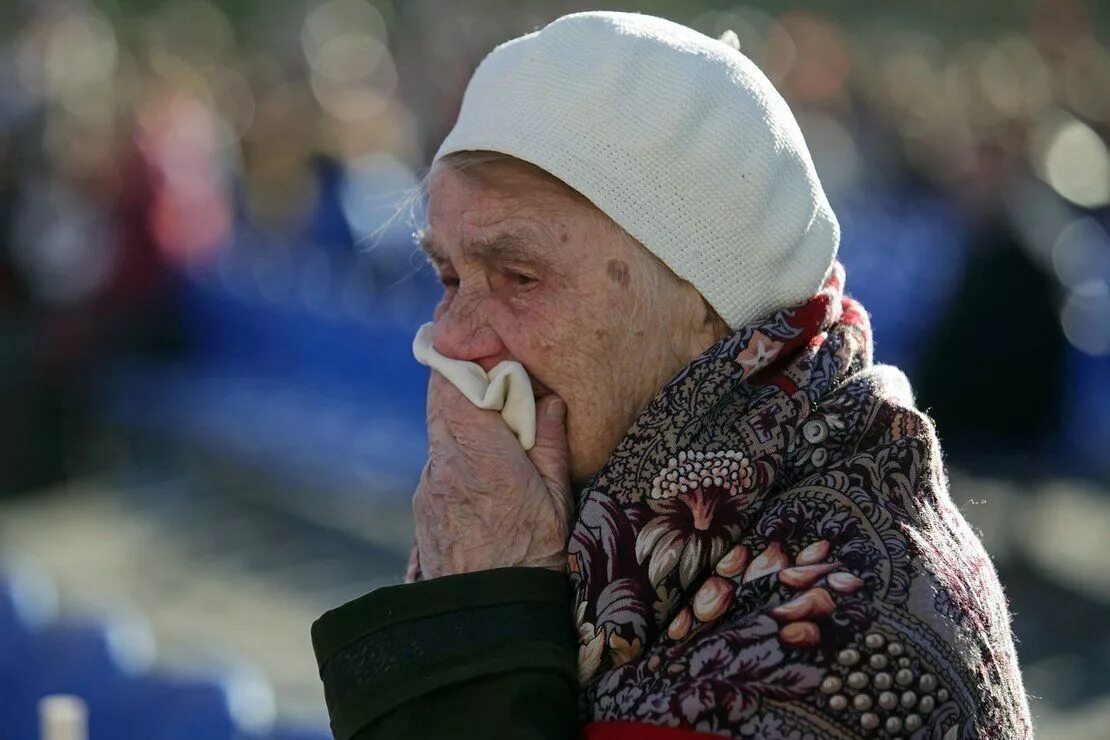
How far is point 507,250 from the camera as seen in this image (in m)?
2.18

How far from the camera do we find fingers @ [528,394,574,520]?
7.02 feet

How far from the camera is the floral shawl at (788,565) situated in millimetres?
1768

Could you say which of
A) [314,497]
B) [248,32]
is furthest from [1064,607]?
[248,32]

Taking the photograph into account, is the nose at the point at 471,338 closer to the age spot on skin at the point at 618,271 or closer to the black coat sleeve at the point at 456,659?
the age spot on skin at the point at 618,271

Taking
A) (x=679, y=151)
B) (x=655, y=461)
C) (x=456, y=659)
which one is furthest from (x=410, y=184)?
(x=456, y=659)

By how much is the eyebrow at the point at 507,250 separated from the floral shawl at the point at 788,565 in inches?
11.9

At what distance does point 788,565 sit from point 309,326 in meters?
8.07

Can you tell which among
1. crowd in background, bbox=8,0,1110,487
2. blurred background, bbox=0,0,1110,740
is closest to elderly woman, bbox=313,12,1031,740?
blurred background, bbox=0,0,1110,740

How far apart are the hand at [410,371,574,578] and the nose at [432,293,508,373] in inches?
2.3

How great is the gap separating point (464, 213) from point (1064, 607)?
20.2 ft

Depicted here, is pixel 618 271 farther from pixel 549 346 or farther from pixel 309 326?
pixel 309 326

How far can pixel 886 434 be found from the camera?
2.05 m

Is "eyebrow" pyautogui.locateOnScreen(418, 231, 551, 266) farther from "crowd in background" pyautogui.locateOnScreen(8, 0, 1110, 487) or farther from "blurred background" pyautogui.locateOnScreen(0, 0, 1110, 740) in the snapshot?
"crowd in background" pyautogui.locateOnScreen(8, 0, 1110, 487)

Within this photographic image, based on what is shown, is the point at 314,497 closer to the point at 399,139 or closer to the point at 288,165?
the point at 288,165
